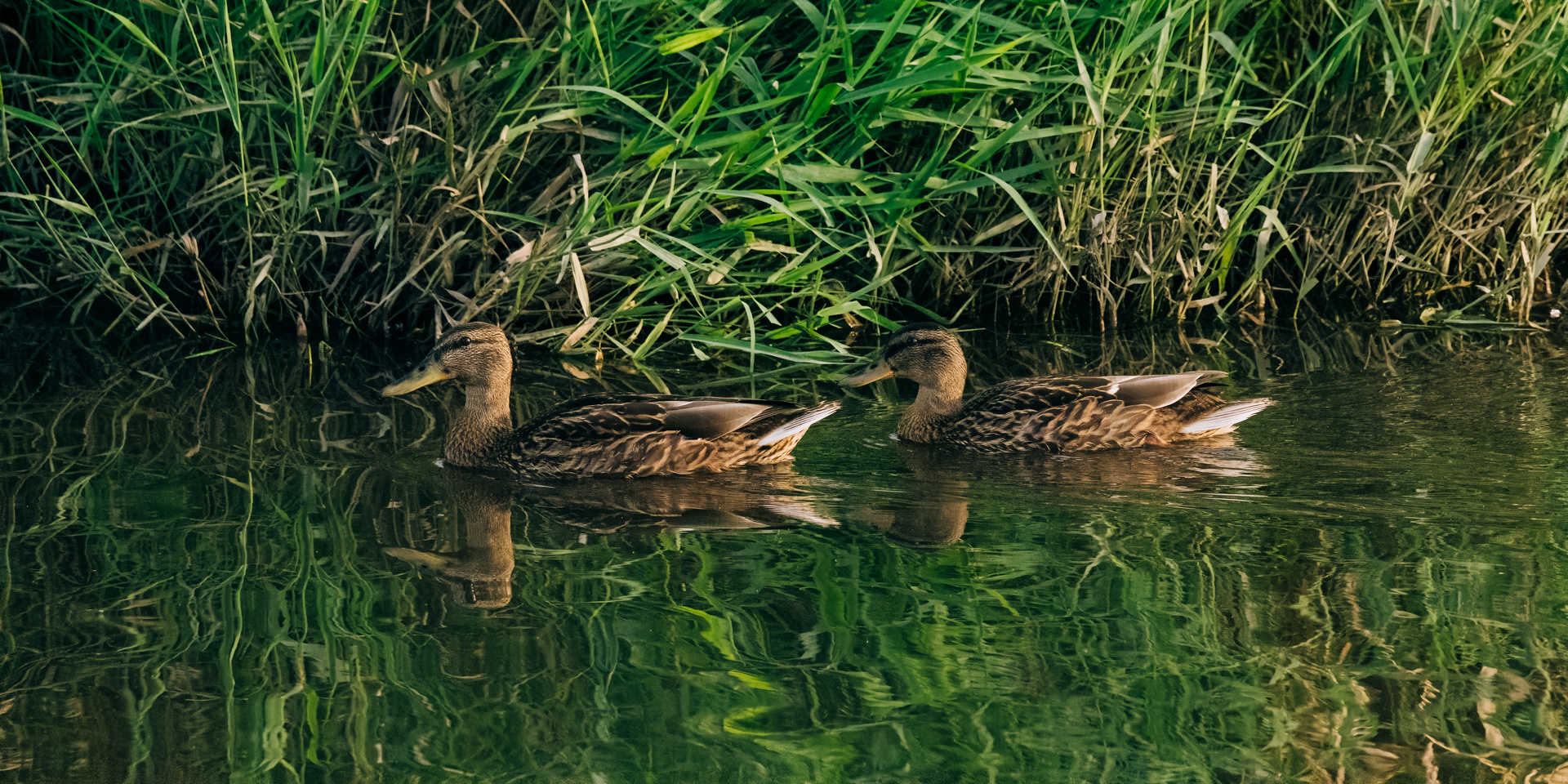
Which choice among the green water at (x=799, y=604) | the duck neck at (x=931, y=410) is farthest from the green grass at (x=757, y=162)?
the green water at (x=799, y=604)

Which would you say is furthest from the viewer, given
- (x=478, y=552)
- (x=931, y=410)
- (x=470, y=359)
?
(x=931, y=410)

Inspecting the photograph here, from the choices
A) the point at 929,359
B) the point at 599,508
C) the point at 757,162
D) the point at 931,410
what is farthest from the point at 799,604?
the point at 757,162

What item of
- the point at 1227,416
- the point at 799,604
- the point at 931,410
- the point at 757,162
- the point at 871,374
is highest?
the point at 757,162

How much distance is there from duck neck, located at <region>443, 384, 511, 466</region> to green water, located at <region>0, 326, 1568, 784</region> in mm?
129

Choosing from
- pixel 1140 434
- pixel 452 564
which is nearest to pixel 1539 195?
pixel 1140 434

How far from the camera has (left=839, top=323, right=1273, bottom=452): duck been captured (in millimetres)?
6105

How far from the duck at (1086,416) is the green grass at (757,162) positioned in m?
0.88

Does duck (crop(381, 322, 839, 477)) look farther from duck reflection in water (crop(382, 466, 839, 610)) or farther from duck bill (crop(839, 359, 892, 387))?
duck bill (crop(839, 359, 892, 387))

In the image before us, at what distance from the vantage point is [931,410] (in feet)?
21.0

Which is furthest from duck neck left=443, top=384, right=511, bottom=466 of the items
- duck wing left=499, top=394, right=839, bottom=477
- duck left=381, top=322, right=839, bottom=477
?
duck wing left=499, top=394, right=839, bottom=477

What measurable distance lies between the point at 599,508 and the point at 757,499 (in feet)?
1.67

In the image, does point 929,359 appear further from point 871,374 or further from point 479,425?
point 479,425

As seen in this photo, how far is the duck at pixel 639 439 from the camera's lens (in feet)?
18.9

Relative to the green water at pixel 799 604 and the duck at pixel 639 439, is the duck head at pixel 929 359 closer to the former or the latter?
the green water at pixel 799 604
